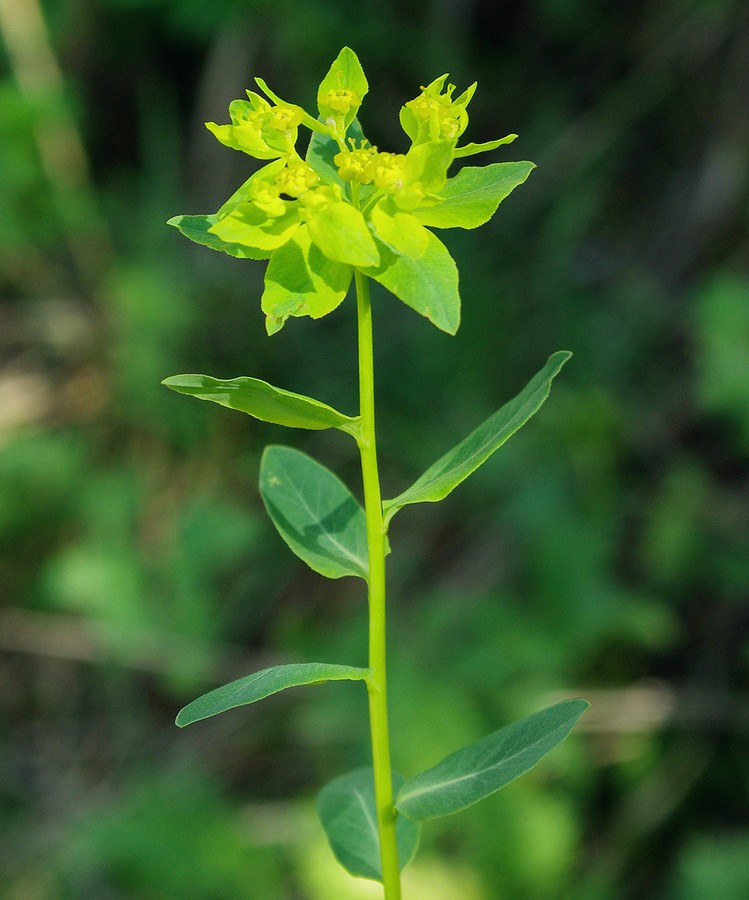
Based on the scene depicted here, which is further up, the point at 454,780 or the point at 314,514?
the point at 314,514

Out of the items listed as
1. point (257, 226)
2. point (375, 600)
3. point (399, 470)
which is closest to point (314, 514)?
point (375, 600)

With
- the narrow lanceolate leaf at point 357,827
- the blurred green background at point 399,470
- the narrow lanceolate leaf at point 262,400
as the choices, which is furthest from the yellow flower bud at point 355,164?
the blurred green background at point 399,470

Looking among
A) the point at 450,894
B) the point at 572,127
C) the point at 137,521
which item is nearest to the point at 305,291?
the point at 450,894

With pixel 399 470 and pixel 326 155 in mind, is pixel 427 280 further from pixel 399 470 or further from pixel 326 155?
pixel 399 470

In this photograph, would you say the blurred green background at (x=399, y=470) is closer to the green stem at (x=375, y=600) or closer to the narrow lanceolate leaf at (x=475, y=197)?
the green stem at (x=375, y=600)

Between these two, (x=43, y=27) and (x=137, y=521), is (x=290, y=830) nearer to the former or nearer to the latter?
(x=137, y=521)

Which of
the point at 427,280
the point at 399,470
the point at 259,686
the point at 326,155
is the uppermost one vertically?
the point at 326,155
